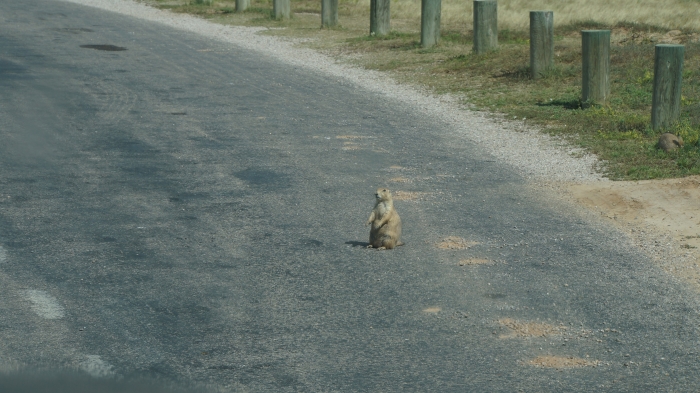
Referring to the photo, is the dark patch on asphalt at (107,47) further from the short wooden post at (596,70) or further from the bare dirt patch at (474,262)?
the bare dirt patch at (474,262)

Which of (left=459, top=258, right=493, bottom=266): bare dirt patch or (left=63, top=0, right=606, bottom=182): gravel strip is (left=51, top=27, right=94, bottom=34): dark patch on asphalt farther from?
(left=459, top=258, right=493, bottom=266): bare dirt patch

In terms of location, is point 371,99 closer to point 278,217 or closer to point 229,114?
point 229,114

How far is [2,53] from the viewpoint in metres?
20.3

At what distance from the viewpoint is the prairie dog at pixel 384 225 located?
8.12m

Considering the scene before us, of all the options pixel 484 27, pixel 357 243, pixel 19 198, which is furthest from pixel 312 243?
pixel 484 27

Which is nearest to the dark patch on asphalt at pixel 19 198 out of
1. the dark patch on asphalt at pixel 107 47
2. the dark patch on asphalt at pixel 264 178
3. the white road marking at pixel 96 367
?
the dark patch on asphalt at pixel 264 178

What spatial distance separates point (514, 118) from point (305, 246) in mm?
6671

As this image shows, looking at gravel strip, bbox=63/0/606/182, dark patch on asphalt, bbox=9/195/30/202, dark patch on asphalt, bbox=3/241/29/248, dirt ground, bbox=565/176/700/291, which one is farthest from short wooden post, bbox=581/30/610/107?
dark patch on asphalt, bbox=3/241/29/248

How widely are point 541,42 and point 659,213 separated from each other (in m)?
7.86

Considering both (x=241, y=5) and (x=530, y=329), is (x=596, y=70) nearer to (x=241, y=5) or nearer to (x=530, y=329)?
(x=530, y=329)

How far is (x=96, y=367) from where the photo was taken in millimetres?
5980

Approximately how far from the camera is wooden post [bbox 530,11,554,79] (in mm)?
16578

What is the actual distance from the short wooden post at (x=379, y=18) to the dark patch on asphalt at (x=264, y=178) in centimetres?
1206

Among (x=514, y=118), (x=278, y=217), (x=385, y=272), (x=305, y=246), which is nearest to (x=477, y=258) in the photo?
(x=385, y=272)
